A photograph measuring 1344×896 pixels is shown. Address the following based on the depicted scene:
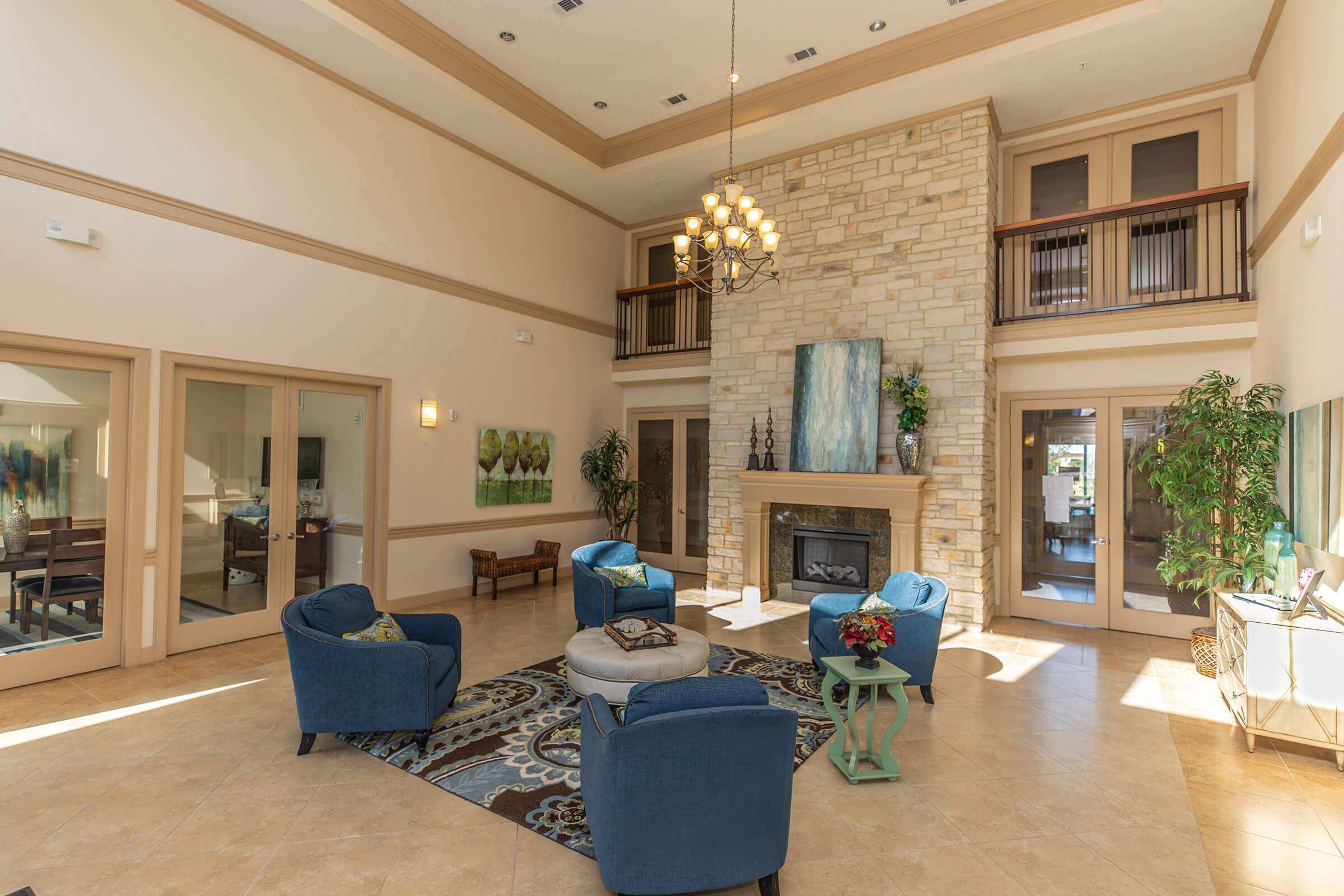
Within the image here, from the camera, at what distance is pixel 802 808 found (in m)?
3.08

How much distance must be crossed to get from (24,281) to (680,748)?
203 inches

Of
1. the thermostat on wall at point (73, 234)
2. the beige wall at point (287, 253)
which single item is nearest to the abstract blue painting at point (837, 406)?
the beige wall at point (287, 253)

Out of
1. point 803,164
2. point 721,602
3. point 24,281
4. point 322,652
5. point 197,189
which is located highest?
point 803,164

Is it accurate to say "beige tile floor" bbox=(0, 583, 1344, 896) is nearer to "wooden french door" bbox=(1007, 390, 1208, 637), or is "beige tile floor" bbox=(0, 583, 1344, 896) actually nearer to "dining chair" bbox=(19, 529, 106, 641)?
"dining chair" bbox=(19, 529, 106, 641)

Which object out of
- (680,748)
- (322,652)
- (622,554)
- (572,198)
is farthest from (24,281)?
(572,198)

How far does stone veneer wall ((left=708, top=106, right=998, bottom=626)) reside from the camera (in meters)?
6.34

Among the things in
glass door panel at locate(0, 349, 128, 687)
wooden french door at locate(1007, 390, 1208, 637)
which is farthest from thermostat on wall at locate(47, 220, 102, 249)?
wooden french door at locate(1007, 390, 1208, 637)

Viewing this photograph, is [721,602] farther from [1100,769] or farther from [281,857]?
[281,857]

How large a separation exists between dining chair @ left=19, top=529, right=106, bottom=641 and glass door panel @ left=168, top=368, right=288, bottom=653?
1.54ft

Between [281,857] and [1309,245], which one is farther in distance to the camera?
[1309,245]

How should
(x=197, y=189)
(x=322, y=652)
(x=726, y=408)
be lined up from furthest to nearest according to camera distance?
(x=726, y=408), (x=197, y=189), (x=322, y=652)

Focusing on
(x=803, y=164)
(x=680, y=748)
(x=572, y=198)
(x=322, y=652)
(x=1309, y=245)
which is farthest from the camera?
(x=572, y=198)

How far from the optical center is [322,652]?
346 cm

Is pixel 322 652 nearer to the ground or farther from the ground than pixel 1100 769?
farther from the ground
